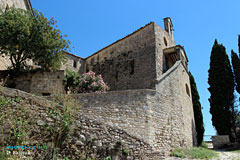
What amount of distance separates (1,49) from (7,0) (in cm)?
561

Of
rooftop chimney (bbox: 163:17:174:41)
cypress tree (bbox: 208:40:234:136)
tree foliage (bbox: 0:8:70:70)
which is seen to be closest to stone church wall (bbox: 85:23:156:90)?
rooftop chimney (bbox: 163:17:174:41)

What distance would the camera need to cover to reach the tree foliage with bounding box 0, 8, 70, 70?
43.5 feet

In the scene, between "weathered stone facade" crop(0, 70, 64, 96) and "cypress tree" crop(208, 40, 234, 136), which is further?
"cypress tree" crop(208, 40, 234, 136)

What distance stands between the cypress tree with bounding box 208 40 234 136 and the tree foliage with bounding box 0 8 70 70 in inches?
620

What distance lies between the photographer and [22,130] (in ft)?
15.2

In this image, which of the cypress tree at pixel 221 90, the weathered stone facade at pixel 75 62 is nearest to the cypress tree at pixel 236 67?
the cypress tree at pixel 221 90

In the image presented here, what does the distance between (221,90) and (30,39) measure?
1859cm

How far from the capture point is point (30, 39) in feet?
45.3

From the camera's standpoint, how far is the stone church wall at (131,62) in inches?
653

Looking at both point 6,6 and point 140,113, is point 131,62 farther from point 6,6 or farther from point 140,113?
point 6,6

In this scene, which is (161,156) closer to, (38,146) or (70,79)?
(38,146)

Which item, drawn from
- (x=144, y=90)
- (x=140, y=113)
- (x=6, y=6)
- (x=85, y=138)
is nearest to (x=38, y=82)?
(x=6, y=6)

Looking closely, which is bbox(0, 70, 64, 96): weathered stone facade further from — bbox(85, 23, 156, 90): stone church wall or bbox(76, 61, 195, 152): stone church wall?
bbox(85, 23, 156, 90): stone church wall

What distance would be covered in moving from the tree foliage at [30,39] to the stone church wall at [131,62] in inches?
209
